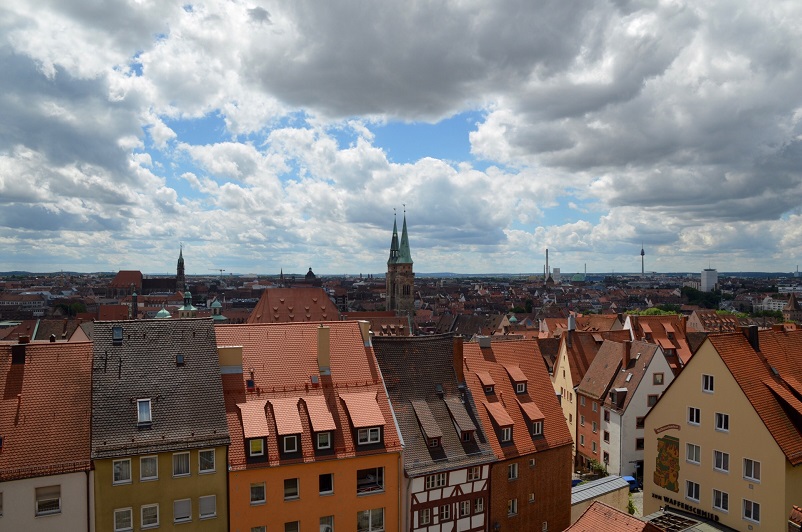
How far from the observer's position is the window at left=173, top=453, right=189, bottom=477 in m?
25.3

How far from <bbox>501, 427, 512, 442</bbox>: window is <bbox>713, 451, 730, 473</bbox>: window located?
10.5 meters

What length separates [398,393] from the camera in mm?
32188

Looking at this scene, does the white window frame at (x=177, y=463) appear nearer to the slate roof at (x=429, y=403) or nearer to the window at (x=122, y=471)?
the window at (x=122, y=471)

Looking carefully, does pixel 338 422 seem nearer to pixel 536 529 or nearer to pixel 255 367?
pixel 255 367

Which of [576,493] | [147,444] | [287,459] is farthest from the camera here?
[576,493]

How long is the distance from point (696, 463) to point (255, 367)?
78.6 feet

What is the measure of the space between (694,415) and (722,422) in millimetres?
1645

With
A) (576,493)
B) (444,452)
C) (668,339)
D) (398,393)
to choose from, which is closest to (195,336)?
(398,393)

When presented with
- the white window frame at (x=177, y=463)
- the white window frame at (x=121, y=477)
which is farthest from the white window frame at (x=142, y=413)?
the white window frame at (x=177, y=463)

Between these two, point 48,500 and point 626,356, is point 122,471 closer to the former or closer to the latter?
point 48,500

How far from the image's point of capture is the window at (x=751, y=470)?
28.4 m

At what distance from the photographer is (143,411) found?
26.1 m

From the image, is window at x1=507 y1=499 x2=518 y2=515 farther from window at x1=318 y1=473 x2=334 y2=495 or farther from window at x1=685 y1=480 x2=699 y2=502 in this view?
window at x1=318 y1=473 x2=334 y2=495

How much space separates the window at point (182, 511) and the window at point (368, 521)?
7.68 meters
